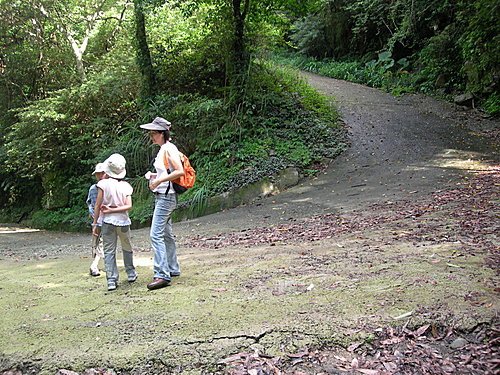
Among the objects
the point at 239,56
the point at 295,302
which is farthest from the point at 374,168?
the point at 295,302

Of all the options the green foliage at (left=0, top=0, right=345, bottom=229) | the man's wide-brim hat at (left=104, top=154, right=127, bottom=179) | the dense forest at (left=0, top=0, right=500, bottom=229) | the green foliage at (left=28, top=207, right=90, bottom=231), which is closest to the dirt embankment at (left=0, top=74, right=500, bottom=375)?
the man's wide-brim hat at (left=104, top=154, right=127, bottom=179)

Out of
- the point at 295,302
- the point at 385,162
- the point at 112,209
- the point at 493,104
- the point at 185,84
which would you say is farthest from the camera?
the point at 185,84

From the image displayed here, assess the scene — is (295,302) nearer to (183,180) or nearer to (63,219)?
(183,180)

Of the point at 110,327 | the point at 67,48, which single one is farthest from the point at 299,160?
the point at 67,48

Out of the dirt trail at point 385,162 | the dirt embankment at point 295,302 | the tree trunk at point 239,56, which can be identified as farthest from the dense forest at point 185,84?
the dirt embankment at point 295,302

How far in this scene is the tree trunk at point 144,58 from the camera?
15.4 metres

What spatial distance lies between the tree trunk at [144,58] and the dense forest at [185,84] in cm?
3

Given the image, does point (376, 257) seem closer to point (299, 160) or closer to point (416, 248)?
point (416, 248)

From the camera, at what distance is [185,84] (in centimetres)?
1653

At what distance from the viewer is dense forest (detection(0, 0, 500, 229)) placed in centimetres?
1410

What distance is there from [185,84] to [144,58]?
65.7 inches

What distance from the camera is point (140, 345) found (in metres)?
3.52

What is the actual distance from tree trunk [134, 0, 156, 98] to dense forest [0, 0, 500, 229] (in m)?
0.03

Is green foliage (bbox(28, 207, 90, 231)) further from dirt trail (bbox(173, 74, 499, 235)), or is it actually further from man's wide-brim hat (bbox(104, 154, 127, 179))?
man's wide-brim hat (bbox(104, 154, 127, 179))
